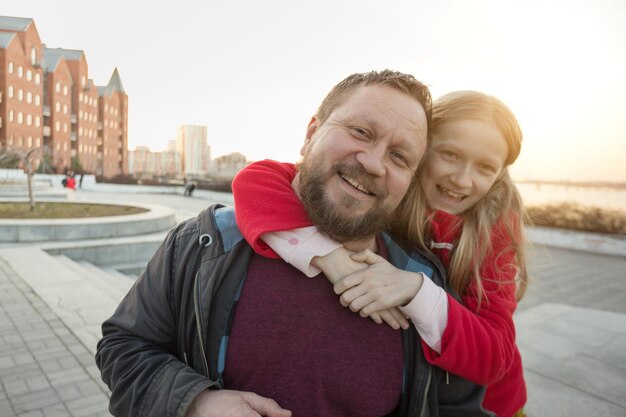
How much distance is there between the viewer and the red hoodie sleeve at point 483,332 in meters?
1.50

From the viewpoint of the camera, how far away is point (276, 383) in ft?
4.72

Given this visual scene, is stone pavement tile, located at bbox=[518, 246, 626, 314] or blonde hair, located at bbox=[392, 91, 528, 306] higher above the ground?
blonde hair, located at bbox=[392, 91, 528, 306]

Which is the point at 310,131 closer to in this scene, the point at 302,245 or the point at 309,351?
the point at 302,245

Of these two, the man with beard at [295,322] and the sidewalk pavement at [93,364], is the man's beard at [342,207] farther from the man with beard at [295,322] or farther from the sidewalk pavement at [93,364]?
the sidewalk pavement at [93,364]

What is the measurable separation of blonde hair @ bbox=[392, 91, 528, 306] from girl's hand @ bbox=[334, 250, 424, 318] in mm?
347

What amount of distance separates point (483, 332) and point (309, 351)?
0.64 m

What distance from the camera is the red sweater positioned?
4.95 ft

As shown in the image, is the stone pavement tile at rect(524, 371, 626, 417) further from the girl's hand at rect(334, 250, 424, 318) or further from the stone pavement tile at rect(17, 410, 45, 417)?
the stone pavement tile at rect(17, 410, 45, 417)

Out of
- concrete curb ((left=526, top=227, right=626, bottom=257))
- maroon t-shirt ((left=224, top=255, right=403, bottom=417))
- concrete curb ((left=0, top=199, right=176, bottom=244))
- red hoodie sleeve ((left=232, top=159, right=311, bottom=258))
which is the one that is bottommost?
concrete curb ((left=526, top=227, right=626, bottom=257))

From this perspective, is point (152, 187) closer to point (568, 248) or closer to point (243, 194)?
point (568, 248)

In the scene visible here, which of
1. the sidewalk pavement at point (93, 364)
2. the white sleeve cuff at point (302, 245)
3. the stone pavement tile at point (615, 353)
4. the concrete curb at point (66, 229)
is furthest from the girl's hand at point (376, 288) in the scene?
the concrete curb at point (66, 229)

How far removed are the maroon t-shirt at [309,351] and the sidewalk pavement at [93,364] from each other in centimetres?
112

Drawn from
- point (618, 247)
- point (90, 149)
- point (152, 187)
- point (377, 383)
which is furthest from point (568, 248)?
point (90, 149)

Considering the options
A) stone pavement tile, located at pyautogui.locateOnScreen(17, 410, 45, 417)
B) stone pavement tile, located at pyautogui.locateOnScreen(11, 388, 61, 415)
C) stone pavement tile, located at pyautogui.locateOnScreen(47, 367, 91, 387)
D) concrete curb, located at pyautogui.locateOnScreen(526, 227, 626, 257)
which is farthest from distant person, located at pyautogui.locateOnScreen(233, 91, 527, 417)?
concrete curb, located at pyautogui.locateOnScreen(526, 227, 626, 257)
